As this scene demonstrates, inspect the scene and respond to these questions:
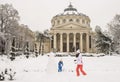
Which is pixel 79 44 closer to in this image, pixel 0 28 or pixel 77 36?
Result: pixel 77 36

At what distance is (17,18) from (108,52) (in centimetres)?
3119

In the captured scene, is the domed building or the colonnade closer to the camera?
the colonnade

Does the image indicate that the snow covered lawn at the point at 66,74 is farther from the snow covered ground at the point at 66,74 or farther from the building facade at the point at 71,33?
the building facade at the point at 71,33

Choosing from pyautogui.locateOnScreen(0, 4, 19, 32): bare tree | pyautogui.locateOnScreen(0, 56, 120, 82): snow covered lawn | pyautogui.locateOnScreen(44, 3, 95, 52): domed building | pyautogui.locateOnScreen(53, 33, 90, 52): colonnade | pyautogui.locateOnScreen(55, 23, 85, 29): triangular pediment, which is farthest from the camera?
pyautogui.locateOnScreen(55, 23, 85, 29): triangular pediment

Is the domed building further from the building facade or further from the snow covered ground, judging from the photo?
the snow covered ground

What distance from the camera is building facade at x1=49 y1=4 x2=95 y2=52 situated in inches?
3002

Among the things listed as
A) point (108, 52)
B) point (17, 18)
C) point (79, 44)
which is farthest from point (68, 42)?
point (17, 18)

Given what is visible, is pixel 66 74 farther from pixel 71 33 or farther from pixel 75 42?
pixel 71 33

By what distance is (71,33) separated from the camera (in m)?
78.3

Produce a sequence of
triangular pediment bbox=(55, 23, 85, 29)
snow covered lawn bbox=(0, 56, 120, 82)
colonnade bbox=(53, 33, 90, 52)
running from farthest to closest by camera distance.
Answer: triangular pediment bbox=(55, 23, 85, 29)
colonnade bbox=(53, 33, 90, 52)
snow covered lawn bbox=(0, 56, 120, 82)

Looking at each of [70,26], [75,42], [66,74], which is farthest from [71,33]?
[66,74]

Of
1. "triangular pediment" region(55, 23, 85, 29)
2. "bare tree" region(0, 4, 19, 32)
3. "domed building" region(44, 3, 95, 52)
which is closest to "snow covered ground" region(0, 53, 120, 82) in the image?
"bare tree" region(0, 4, 19, 32)

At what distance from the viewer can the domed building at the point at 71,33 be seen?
3002 inches

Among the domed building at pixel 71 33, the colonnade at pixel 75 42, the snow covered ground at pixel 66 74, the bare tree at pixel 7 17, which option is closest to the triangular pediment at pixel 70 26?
the domed building at pixel 71 33
